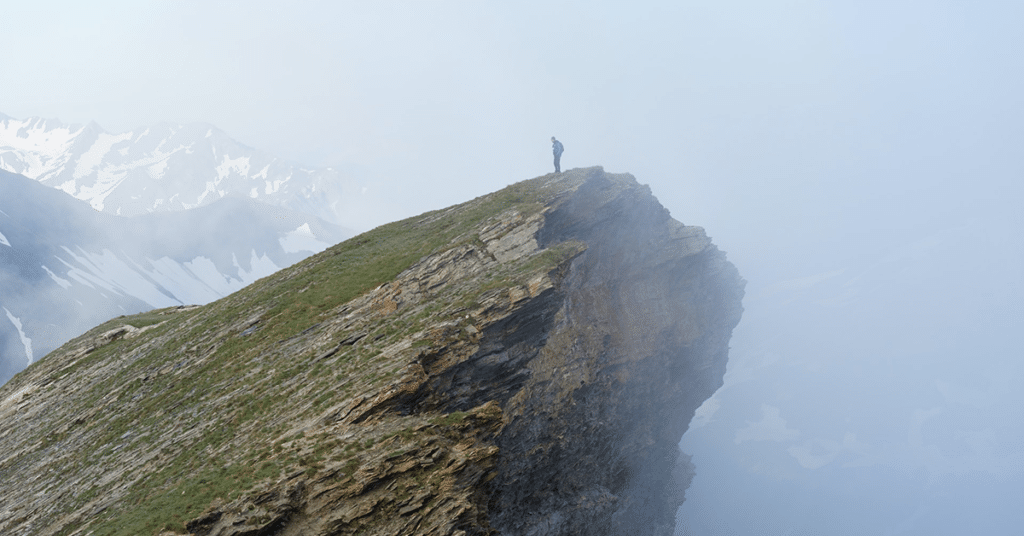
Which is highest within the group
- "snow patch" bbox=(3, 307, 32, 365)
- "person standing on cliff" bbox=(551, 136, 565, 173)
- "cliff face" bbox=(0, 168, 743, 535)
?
"snow patch" bbox=(3, 307, 32, 365)

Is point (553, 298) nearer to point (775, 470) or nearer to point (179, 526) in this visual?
point (179, 526)

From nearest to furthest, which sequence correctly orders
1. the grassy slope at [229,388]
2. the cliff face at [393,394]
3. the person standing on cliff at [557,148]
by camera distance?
the cliff face at [393,394]
the grassy slope at [229,388]
the person standing on cliff at [557,148]

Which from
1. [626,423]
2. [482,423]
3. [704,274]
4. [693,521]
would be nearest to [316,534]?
[482,423]

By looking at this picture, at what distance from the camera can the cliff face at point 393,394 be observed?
20.9m

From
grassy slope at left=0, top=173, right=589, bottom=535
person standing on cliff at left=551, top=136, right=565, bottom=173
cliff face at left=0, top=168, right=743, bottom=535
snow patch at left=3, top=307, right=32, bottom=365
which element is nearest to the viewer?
cliff face at left=0, top=168, right=743, bottom=535

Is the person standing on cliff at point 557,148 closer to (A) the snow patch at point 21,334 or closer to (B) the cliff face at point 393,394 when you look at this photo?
(B) the cliff face at point 393,394

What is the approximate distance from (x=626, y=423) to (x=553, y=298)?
22.5m

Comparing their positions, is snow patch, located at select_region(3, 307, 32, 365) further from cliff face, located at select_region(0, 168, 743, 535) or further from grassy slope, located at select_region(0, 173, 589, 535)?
grassy slope, located at select_region(0, 173, 589, 535)

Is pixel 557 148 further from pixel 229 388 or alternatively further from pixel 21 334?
pixel 21 334

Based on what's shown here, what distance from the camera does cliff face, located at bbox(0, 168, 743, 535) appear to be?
2092 centimetres

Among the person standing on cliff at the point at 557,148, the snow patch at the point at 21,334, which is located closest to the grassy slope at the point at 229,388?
the person standing on cliff at the point at 557,148

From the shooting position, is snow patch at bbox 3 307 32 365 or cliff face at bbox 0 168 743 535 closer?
cliff face at bbox 0 168 743 535

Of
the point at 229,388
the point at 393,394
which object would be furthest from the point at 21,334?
the point at 393,394

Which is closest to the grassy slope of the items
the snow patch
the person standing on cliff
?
the person standing on cliff
